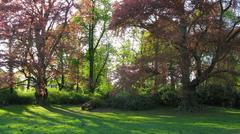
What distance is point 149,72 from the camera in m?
25.2

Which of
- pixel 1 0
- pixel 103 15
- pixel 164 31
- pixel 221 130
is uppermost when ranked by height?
pixel 103 15

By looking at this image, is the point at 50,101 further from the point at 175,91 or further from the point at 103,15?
the point at 103,15

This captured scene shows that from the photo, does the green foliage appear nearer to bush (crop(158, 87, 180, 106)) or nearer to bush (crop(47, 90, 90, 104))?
bush (crop(158, 87, 180, 106))

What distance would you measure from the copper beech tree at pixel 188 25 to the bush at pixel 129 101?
3.61 m

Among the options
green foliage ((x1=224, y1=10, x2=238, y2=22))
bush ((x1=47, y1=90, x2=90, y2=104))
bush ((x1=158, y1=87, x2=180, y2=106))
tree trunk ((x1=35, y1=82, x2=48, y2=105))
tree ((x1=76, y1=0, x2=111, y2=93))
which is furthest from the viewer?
tree ((x1=76, y1=0, x2=111, y2=93))

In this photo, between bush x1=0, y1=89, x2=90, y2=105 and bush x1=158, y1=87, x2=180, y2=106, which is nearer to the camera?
bush x1=158, y1=87, x2=180, y2=106

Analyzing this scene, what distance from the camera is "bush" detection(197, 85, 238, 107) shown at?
30.7 meters

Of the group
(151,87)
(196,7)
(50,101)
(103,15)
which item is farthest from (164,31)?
(103,15)

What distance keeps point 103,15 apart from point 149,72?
24003 millimetres

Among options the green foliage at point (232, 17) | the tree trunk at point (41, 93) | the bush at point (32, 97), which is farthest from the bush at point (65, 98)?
the green foliage at point (232, 17)

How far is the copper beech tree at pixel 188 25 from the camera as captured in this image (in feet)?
77.9

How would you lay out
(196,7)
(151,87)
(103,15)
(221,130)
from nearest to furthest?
(221,130) → (196,7) → (151,87) → (103,15)

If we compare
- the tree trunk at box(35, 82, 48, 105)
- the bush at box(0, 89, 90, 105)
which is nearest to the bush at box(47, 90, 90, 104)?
the bush at box(0, 89, 90, 105)

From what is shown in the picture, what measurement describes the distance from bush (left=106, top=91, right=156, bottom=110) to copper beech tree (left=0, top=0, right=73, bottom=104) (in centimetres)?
531
